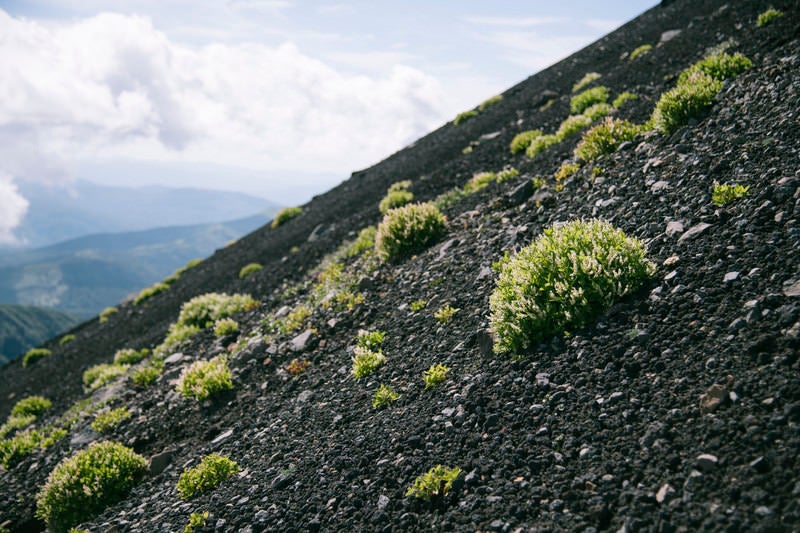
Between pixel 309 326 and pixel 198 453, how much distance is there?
4.17m

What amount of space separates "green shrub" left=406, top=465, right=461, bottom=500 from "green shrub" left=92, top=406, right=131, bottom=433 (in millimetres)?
9870

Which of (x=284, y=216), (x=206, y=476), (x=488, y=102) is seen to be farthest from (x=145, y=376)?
(x=488, y=102)

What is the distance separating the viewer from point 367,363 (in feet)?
30.4

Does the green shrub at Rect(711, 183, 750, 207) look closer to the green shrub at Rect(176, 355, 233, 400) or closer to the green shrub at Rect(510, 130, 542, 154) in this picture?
the green shrub at Rect(176, 355, 233, 400)

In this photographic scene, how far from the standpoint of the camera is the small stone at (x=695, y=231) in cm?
736

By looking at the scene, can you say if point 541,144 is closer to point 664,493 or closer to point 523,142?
point 523,142

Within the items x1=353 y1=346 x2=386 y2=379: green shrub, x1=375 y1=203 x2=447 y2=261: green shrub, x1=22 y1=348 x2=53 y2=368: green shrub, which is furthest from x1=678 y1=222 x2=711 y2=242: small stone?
x1=22 y1=348 x2=53 y2=368: green shrub

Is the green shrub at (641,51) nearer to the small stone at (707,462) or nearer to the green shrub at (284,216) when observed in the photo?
the green shrub at (284,216)

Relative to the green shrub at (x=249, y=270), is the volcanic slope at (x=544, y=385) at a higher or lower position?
lower

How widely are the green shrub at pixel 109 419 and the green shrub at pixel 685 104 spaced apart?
1523 cm

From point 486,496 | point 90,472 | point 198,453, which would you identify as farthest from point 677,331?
point 90,472

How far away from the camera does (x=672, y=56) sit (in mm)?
18984

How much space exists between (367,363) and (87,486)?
18.3 ft

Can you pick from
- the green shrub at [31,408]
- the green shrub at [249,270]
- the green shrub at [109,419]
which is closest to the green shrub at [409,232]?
the green shrub at [109,419]
